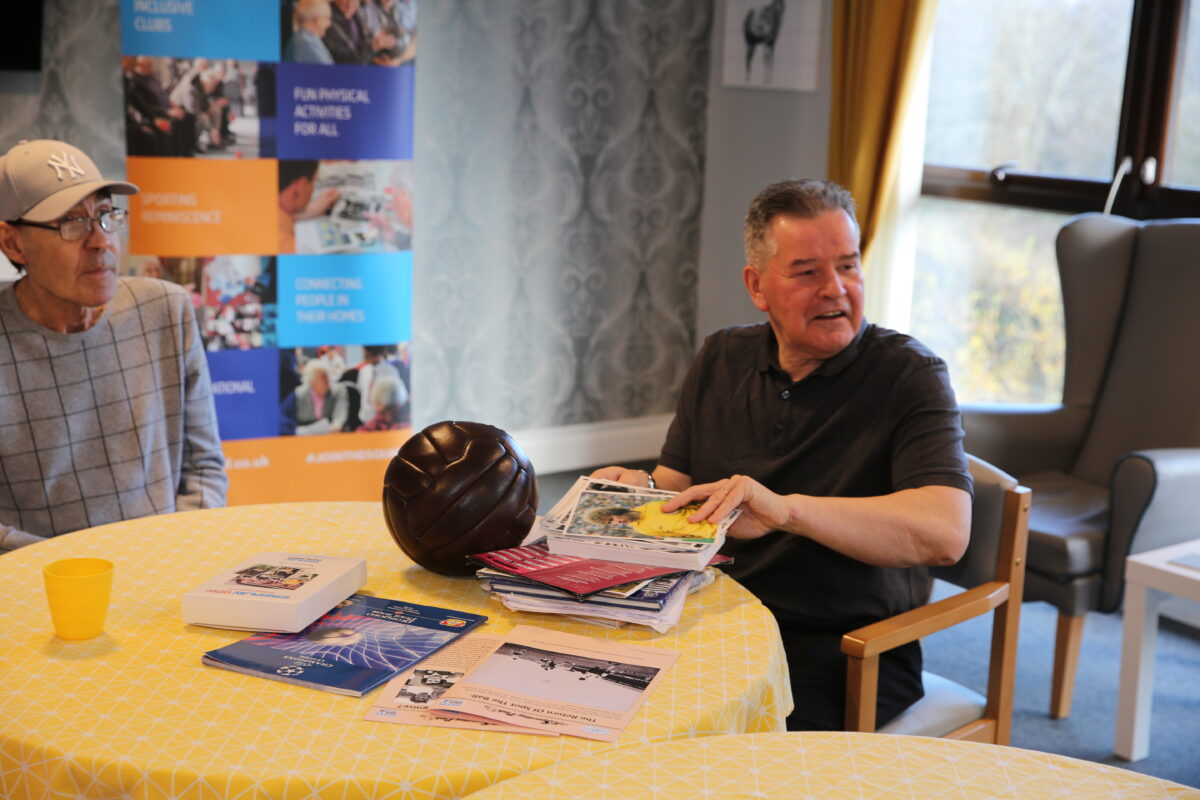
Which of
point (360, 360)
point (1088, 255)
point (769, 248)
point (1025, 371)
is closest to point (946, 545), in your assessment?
point (769, 248)

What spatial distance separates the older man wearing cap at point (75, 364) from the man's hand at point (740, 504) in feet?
3.79

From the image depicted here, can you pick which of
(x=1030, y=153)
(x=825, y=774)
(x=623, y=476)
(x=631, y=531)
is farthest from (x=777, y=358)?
(x=1030, y=153)

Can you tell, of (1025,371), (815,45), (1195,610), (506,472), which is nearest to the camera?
(506,472)

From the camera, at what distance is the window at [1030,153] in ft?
12.6

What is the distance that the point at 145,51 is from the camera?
3521mm

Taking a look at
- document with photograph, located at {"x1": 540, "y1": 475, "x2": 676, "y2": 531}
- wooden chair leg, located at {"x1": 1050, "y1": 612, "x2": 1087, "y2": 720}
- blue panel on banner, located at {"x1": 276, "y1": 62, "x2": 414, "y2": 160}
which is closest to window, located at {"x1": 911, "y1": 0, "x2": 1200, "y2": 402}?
wooden chair leg, located at {"x1": 1050, "y1": 612, "x2": 1087, "y2": 720}

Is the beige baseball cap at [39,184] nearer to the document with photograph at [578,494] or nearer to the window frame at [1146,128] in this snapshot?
the document with photograph at [578,494]

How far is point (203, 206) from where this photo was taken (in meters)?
3.64

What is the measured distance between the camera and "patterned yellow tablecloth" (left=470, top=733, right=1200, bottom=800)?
1.08 meters

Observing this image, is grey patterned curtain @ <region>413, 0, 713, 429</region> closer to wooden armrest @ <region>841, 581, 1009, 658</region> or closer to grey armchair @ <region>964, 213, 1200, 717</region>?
grey armchair @ <region>964, 213, 1200, 717</region>

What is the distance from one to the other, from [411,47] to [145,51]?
82 cm

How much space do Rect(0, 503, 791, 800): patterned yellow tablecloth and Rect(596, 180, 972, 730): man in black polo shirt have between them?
294mm

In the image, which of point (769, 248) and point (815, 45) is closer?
point (769, 248)

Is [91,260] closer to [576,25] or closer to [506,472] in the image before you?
[506,472]
